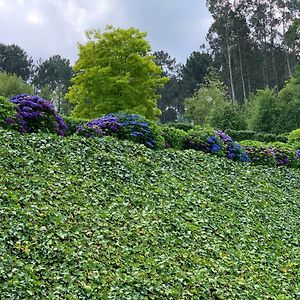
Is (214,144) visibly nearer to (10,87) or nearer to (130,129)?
(130,129)

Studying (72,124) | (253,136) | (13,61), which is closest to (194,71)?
(13,61)

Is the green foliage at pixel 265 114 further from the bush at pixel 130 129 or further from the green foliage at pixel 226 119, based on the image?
the bush at pixel 130 129

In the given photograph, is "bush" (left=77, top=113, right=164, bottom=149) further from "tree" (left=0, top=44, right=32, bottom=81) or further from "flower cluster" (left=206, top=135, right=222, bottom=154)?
"tree" (left=0, top=44, right=32, bottom=81)

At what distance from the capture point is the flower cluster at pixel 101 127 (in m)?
8.73

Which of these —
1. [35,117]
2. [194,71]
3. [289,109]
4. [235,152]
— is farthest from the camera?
[194,71]

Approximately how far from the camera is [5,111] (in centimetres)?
791

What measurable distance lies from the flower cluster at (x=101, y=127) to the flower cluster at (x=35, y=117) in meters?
0.41

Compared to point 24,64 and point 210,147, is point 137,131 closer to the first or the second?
point 210,147

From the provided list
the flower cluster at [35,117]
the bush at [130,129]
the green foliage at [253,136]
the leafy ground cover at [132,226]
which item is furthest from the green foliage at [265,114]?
the flower cluster at [35,117]

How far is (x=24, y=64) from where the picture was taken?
55.2m

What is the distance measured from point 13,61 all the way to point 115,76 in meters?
38.7

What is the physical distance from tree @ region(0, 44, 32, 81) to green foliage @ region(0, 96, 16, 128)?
48.2m

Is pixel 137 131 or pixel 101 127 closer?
pixel 101 127

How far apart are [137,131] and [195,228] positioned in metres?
3.40
